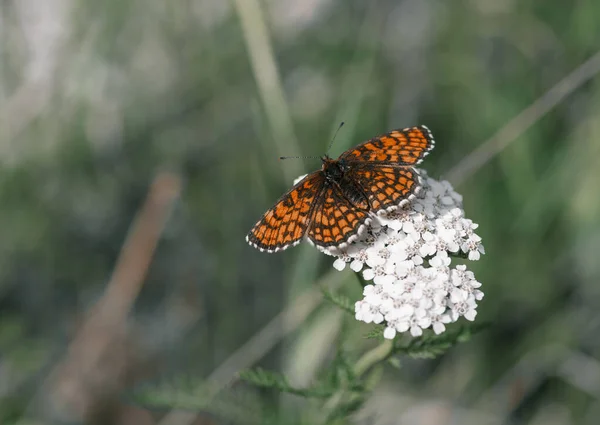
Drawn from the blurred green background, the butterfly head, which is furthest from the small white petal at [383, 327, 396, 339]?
the blurred green background

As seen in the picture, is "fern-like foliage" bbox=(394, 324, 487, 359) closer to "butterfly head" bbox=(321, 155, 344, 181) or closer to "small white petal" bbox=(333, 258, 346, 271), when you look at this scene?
"small white petal" bbox=(333, 258, 346, 271)

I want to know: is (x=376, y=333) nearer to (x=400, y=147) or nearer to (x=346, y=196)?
(x=346, y=196)

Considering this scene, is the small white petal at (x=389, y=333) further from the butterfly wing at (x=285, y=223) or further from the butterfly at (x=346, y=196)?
the butterfly wing at (x=285, y=223)

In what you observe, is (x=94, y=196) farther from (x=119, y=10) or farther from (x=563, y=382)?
(x=563, y=382)

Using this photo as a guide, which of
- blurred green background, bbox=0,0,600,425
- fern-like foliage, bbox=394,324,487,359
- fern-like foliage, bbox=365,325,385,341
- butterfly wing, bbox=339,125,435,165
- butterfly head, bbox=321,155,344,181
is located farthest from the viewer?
blurred green background, bbox=0,0,600,425

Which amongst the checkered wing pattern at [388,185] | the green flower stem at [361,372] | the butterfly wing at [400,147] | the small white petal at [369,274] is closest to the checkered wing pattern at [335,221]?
the checkered wing pattern at [388,185]

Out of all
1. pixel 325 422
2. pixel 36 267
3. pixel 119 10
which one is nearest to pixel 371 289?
pixel 325 422

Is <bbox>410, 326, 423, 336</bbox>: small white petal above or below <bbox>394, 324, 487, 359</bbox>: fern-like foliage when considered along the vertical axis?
above
